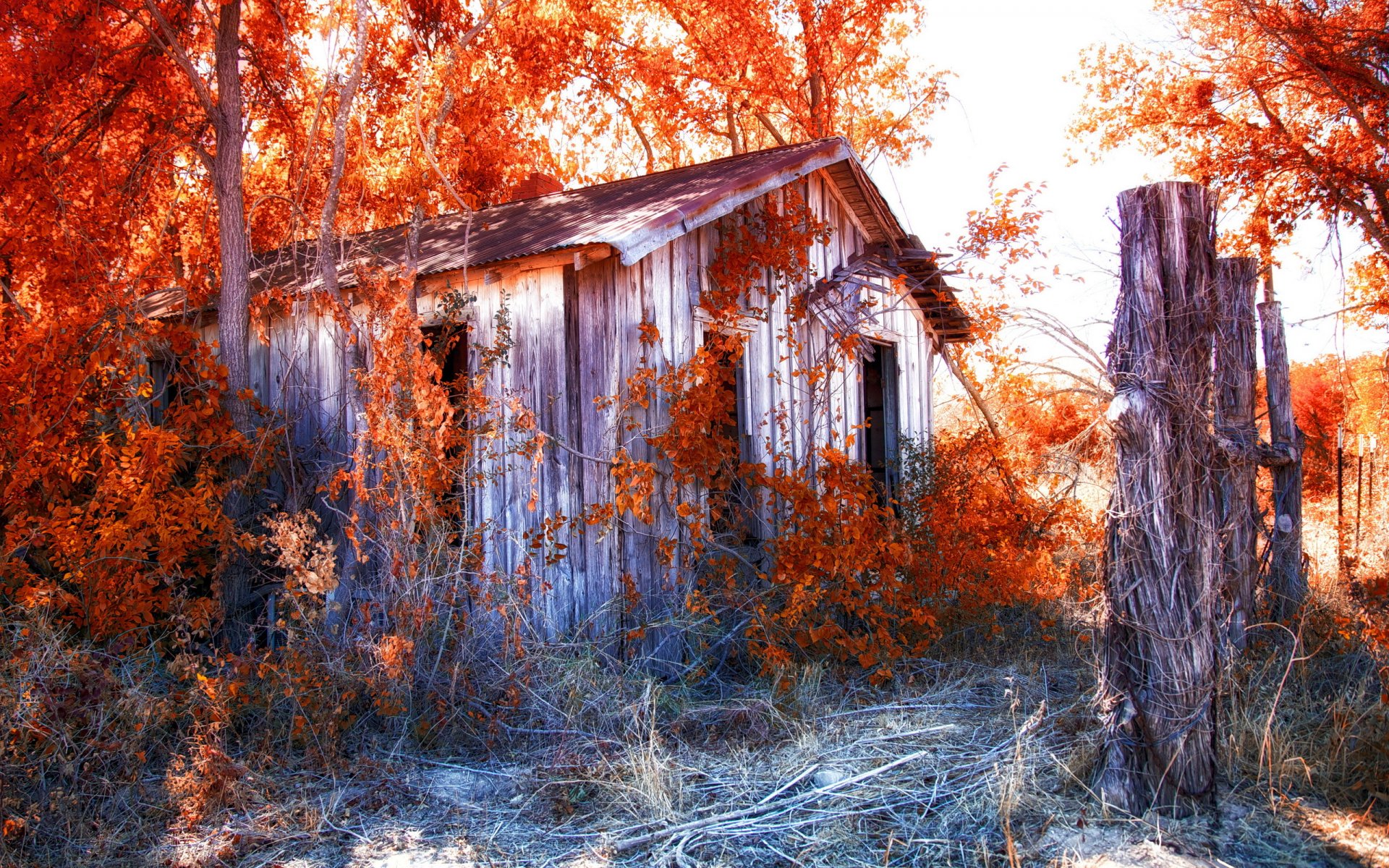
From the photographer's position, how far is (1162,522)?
4.21m

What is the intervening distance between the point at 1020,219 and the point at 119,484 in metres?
7.95

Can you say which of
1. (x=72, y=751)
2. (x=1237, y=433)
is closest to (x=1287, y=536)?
(x=1237, y=433)

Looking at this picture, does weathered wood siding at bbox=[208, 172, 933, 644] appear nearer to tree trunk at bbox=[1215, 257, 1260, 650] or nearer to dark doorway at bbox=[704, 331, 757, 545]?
dark doorway at bbox=[704, 331, 757, 545]

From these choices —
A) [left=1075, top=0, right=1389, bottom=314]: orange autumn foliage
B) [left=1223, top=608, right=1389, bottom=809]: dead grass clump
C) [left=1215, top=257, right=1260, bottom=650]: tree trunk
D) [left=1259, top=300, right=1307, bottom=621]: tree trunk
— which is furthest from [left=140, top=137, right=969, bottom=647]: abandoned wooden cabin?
[left=1075, top=0, right=1389, bottom=314]: orange autumn foliage

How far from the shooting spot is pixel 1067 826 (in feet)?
13.2

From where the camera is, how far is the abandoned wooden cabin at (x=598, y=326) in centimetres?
653

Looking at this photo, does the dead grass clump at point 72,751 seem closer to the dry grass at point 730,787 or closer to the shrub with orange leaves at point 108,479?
the dry grass at point 730,787

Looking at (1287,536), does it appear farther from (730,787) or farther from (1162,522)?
(730,787)

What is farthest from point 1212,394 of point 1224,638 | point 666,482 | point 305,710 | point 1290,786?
point 305,710

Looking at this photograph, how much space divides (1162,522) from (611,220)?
4.05 m

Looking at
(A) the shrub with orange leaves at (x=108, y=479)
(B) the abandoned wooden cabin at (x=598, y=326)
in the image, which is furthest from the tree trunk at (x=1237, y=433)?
(A) the shrub with orange leaves at (x=108, y=479)

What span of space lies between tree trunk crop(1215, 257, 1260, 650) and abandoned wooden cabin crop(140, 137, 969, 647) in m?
2.56

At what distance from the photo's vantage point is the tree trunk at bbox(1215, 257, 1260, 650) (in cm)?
455

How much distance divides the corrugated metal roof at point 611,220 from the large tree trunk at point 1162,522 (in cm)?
302
